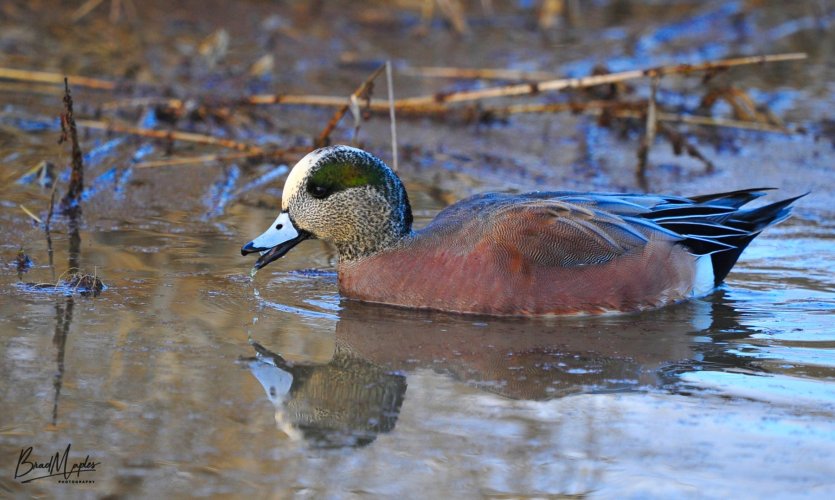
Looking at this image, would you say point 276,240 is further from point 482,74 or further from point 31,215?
point 482,74

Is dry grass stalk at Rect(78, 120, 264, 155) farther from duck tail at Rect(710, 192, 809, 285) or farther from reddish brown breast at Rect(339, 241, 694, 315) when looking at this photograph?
duck tail at Rect(710, 192, 809, 285)

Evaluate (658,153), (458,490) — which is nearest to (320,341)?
(458,490)

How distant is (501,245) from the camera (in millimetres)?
4496

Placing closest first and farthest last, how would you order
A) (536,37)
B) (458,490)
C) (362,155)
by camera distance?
(458,490)
(362,155)
(536,37)

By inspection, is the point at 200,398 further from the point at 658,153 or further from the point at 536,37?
the point at 536,37

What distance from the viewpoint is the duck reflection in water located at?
3.46 meters

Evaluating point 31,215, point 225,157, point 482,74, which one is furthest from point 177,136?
point 482,74

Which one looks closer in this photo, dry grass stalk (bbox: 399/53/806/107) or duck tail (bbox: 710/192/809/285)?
duck tail (bbox: 710/192/809/285)

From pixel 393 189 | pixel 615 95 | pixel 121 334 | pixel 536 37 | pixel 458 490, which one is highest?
pixel 536 37

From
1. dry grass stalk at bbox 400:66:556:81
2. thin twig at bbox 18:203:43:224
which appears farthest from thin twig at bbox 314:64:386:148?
dry grass stalk at bbox 400:66:556:81

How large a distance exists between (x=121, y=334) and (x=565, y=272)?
1.69 m

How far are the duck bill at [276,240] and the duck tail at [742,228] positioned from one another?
1734 millimetres

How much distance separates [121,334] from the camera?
13.1 ft

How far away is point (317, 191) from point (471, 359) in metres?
1.11
